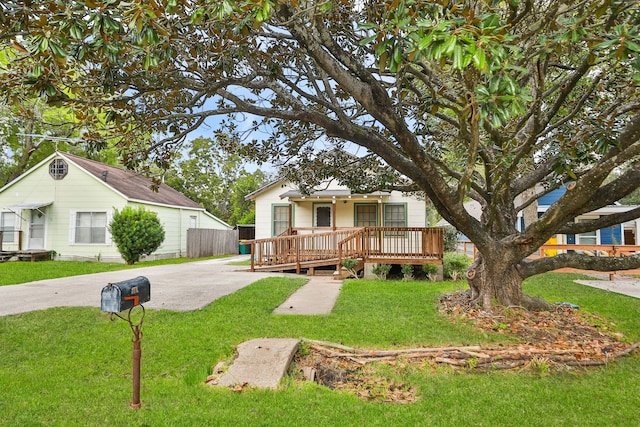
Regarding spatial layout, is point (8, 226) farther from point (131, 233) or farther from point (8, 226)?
point (131, 233)

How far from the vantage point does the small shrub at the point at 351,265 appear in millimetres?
11125

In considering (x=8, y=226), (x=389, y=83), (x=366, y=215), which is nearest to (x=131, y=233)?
(x=8, y=226)

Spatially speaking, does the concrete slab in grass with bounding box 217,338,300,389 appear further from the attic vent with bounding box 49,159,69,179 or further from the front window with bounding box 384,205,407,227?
the attic vent with bounding box 49,159,69,179

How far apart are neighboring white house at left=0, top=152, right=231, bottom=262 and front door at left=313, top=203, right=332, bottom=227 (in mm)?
7506

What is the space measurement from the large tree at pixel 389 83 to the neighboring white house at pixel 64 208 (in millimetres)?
11867

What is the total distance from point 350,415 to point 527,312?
439 centimetres

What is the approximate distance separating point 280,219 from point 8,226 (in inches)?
486

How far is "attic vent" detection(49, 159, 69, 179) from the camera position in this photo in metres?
16.6

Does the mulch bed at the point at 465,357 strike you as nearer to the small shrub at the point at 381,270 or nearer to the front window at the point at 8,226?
the small shrub at the point at 381,270

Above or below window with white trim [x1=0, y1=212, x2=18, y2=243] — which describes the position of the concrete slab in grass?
below

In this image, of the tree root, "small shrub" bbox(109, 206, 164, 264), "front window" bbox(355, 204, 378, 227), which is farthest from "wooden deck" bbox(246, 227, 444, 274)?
the tree root

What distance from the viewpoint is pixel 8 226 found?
16781 millimetres

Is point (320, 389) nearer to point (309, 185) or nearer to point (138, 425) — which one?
point (138, 425)

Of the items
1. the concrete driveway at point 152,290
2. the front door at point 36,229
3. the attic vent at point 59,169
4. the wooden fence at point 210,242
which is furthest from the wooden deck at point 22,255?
the concrete driveway at point 152,290
